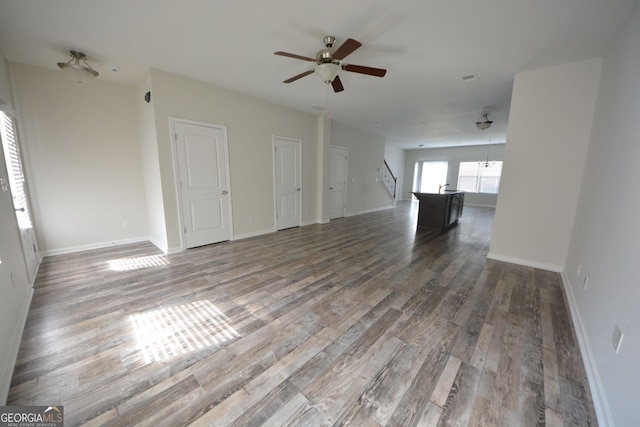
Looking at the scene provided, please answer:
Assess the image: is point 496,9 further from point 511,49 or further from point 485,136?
point 485,136

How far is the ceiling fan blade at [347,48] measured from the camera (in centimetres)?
203

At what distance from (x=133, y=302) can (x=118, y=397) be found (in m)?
1.22

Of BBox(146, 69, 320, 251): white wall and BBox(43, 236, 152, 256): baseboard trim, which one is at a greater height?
BBox(146, 69, 320, 251): white wall

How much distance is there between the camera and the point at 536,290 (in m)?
2.73

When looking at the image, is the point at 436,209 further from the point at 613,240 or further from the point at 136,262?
the point at 136,262

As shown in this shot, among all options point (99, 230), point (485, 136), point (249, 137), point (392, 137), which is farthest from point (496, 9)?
point (485, 136)

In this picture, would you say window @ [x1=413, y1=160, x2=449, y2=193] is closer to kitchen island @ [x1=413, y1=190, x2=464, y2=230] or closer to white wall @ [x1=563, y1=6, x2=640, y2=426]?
kitchen island @ [x1=413, y1=190, x2=464, y2=230]

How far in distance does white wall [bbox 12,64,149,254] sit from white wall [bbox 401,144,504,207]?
864 cm

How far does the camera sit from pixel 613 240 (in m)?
1.68

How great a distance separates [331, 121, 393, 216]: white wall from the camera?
6.86m

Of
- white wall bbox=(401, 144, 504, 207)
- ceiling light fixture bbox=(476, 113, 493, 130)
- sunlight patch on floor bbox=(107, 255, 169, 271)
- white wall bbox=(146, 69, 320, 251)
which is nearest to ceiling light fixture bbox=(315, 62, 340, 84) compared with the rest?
white wall bbox=(146, 69, 320, 251)

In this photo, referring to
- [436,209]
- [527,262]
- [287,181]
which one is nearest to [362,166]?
[436,209]

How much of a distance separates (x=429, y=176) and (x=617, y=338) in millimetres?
11215

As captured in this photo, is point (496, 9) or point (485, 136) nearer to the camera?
point (496, 9)
